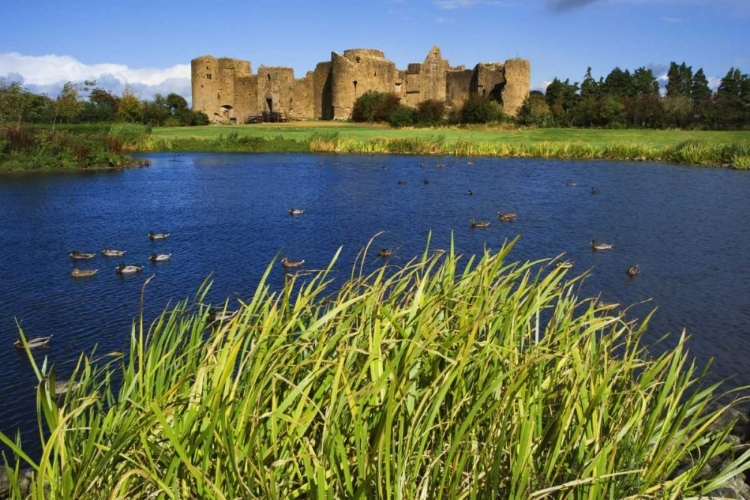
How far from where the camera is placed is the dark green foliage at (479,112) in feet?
135

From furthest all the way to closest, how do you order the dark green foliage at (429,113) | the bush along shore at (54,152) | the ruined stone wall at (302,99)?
the ruined stone wall at (302,99) < the dark green foliage at (429,113) < the bush along shore at (54,152)

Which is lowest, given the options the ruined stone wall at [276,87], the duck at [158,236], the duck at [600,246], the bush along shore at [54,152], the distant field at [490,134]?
the duck at [158,236]

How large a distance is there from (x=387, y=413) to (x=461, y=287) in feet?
4.87

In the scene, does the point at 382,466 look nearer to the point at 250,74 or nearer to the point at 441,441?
the point at 441,441

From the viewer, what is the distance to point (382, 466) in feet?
9.04

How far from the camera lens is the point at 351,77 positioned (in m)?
47.7

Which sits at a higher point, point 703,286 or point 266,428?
point 266,428

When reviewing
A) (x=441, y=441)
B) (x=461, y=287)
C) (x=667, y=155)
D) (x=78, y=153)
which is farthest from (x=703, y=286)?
(x=78, y=153)

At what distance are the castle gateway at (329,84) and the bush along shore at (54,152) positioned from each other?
2275 cm

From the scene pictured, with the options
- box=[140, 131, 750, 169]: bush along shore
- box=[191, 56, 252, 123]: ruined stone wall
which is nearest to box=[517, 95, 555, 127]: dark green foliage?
box=[140, 131, 750, 169]: bush along shore

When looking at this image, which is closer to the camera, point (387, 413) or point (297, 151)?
point (387, 413)

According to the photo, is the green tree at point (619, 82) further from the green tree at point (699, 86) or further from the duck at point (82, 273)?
the duck at point (82, 273)

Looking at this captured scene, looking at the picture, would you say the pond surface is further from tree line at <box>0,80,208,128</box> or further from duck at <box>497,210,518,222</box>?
tree line at <box>0,80,208,128</box>

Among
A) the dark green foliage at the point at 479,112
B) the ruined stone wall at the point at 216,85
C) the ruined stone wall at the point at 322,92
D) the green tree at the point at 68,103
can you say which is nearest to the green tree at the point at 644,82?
the dark green foliage at the point at 479,112
